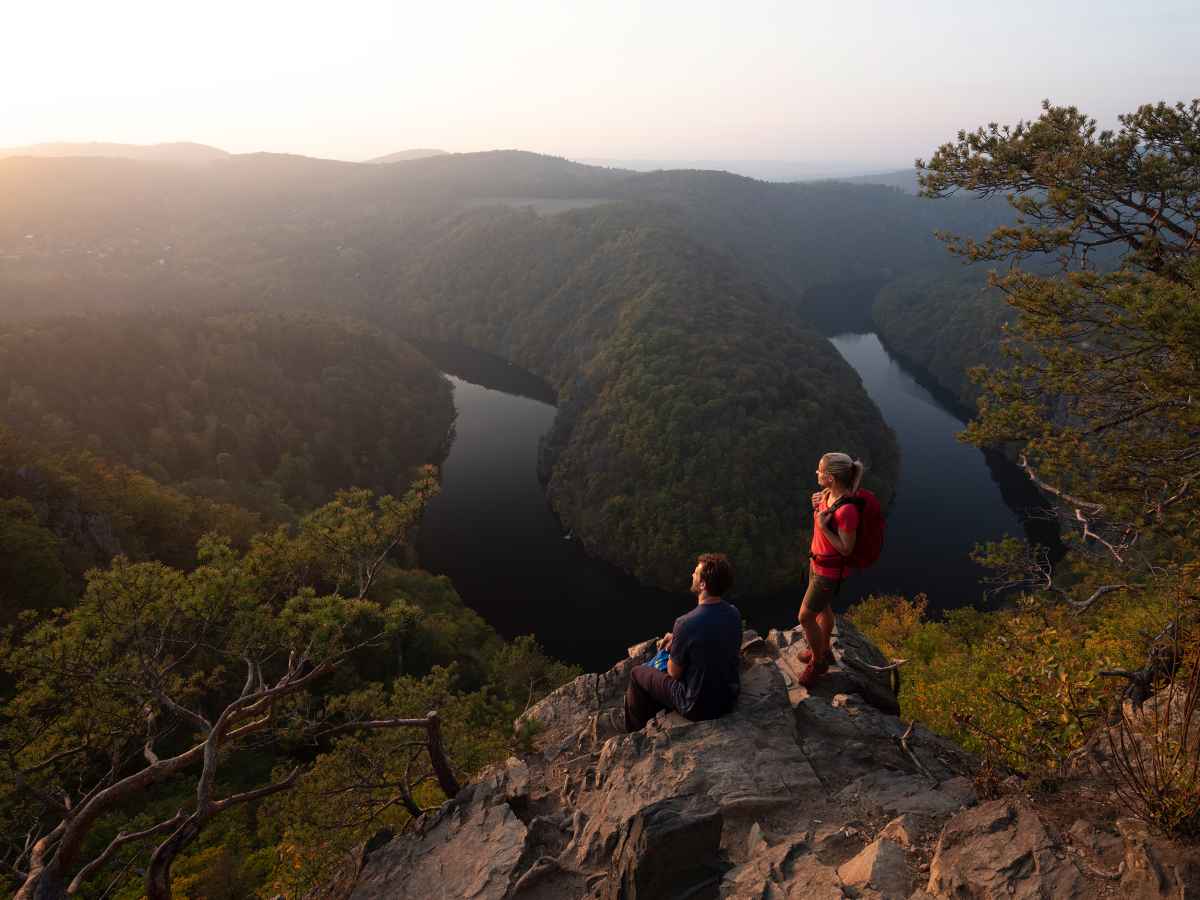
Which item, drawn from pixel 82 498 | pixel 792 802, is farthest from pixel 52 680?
pixel 82 498

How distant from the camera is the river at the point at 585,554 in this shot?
56812mm

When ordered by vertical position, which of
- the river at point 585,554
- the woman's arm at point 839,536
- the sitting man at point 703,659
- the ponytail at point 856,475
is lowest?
the river at point 585,554

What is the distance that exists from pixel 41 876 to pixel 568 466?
69421 millimetres

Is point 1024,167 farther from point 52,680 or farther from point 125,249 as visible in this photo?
point 125,249

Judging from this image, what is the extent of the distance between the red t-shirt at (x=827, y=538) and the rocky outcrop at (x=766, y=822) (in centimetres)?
223

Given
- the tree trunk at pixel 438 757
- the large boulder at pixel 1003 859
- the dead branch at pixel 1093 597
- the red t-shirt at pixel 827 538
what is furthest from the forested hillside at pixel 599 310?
the large boulder at pixel 1003 859

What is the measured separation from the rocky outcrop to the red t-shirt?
223 cm

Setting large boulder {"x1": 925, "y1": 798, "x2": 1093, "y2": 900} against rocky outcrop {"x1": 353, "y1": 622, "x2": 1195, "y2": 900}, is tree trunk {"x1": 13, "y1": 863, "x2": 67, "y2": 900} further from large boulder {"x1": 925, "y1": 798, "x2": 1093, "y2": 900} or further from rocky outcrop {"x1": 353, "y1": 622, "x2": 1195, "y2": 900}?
large boulder {"x1": 925, "y1": 798, "x2": 1093, "y2": 900}

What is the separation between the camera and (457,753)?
13.4 metres

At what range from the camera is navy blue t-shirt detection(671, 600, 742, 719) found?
693 centimetres

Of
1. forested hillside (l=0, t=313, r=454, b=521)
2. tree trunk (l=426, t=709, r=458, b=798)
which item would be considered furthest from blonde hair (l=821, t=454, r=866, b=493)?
forested hillside (l=0, t=313, r=454, b=521)

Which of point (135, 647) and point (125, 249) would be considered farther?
point (125, 249)

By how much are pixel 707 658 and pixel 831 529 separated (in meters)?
2.10

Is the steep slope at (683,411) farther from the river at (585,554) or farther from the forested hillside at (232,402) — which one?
the forested hillside at (232,402)
